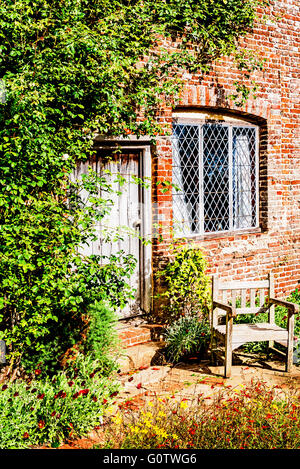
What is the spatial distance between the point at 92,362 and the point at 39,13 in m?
3.59

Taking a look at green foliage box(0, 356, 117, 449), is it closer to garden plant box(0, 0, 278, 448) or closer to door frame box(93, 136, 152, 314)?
garden plant box(0, 0, 278, 448)

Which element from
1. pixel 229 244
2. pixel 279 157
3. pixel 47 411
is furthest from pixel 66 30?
pixel 279 157

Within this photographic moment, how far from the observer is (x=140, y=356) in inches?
247

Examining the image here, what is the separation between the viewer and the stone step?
6125 mm

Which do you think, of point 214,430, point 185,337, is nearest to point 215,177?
point 185,337

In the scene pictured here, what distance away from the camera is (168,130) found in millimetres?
6898

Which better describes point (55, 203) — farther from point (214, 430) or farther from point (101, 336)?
point (214, 430)

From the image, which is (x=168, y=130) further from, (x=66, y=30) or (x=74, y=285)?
(x=74, y=285)

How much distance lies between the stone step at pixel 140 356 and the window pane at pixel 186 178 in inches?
65.4

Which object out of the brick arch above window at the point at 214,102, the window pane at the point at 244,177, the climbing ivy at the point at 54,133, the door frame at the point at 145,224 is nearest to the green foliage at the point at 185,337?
the door frame at the point at 145,224

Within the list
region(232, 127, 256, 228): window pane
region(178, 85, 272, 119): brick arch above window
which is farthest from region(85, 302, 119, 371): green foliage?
region(232, 127, 256, 228): window pane

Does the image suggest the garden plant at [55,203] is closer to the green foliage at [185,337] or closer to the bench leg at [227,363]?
the green foliage at [185,337]

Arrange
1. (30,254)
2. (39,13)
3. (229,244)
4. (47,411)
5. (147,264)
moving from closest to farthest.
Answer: (47,411) < (30,254) < (39,13) < (147,264) < (229,244)

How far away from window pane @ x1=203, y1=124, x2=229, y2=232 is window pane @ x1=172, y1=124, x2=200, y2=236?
0.19 meters
